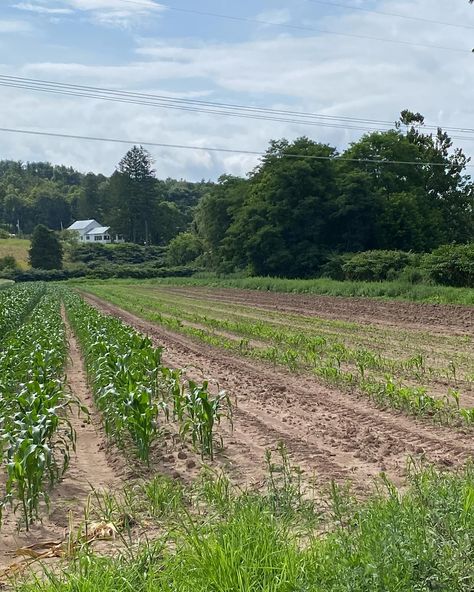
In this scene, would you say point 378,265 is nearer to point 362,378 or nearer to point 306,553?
point 362,378

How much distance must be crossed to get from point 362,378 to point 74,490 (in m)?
5.40

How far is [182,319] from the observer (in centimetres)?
2398

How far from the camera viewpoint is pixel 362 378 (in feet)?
33.2

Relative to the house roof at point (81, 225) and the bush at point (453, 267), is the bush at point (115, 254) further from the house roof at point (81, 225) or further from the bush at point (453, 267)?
the bush at point (453, 267)

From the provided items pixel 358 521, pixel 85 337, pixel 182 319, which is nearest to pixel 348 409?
pixel 358 521

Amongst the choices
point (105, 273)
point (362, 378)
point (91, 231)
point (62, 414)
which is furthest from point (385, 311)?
point (91, 231)

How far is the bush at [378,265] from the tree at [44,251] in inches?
2074

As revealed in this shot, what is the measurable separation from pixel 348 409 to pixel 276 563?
16.5 feet

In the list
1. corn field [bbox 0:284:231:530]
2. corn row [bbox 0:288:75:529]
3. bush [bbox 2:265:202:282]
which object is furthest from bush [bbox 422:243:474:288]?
bush [bbox 2:265:202:282]

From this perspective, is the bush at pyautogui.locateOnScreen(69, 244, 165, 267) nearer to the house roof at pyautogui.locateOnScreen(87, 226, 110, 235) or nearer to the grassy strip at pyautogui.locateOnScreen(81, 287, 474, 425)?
the house roof at pyautogui.locateOnScreen(87, 226, 110, 235)

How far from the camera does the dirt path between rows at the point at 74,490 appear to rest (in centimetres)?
504

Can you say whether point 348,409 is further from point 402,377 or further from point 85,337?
point 85,337

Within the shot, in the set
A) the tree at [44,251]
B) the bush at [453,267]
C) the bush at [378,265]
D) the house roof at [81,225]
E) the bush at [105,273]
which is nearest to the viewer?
the bush at [453,267]

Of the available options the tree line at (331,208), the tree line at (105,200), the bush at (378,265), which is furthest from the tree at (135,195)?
the bush at (378,265)
